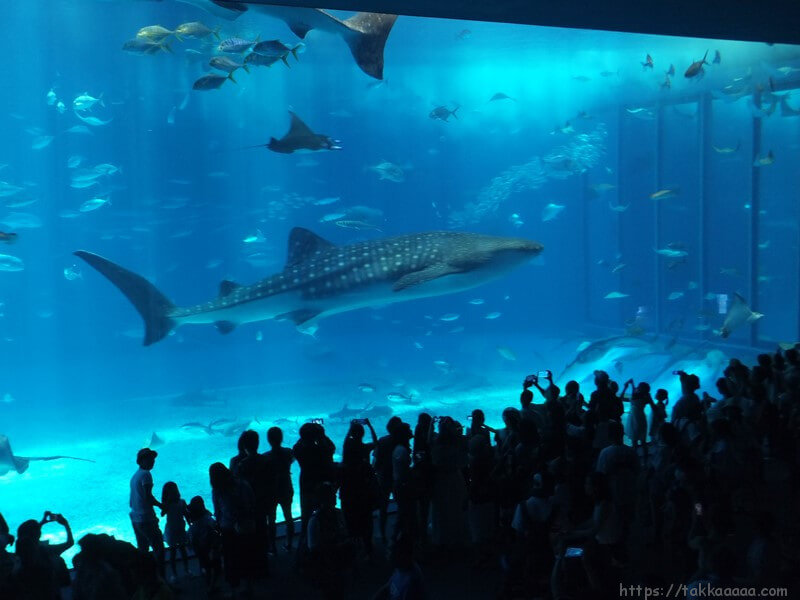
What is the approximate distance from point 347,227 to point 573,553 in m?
11.5

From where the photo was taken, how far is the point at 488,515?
4.18 meters

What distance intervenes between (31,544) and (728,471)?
13.9 feet

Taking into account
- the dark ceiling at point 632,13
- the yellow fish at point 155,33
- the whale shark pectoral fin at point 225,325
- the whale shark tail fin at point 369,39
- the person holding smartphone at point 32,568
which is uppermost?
the yellow fish at point 155,33

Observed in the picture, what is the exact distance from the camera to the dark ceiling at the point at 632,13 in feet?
17.4

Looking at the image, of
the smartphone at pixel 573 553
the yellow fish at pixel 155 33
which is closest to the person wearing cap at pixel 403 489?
the smartphone at pixel 573 553

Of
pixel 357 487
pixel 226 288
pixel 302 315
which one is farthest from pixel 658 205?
pixel 357 487

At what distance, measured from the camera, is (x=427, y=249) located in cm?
661

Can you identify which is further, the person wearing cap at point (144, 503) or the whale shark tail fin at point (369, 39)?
the whale shark tail fin at point (369, 39)

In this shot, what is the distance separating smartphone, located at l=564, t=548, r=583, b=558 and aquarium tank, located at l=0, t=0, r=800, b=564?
151 inches

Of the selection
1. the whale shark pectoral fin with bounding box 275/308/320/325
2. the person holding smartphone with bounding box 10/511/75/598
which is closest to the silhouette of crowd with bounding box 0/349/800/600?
the person holding smartphone with bounding box 10/511/75/598

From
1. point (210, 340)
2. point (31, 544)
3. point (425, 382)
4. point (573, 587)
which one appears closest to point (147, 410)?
point (425, 382)

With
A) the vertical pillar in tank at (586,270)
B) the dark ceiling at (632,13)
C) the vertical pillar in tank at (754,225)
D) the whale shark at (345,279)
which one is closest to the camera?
the dark ceiling at (632,13)

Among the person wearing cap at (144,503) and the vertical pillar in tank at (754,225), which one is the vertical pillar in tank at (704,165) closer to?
the vertical pillar in tank at (754,225)

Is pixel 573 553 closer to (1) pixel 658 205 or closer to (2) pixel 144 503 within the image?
(2) pixel 144 503
